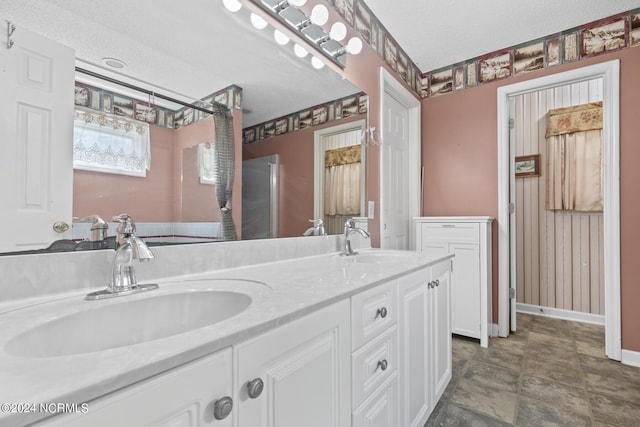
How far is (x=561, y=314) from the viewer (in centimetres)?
307

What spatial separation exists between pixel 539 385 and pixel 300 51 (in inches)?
92.9

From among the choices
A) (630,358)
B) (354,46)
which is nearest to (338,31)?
(354,46)

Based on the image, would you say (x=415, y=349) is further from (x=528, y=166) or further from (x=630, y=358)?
(x=528, y=166)

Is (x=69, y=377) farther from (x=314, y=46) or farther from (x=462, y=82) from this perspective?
(x=462, y=82)

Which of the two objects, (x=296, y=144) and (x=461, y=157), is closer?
(x=296, y=144)

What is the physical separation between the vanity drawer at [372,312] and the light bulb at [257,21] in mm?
1238

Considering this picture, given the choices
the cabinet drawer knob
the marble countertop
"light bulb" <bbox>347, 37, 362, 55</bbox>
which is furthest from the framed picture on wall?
the cabinet drawer knob

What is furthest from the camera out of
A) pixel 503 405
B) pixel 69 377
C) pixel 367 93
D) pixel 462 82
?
pixel 462 82

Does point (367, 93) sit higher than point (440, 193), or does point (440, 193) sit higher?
point (367, 93)

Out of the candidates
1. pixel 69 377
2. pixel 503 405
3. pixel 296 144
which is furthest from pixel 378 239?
pixel 69 377

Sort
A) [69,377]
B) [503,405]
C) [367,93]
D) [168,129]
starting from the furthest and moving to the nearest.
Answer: [367,93] < [503,405] < [168,129] < [69,377]

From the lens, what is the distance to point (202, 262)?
109cm

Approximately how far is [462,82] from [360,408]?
289 cm

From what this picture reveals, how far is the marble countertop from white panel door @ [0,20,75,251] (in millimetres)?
194
